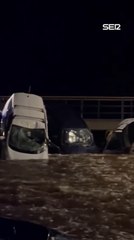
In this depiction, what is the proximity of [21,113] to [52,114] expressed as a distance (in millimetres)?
1966

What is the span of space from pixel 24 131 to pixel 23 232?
6.73 meters

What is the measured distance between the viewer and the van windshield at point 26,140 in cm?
978

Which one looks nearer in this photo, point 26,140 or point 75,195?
point 75,195

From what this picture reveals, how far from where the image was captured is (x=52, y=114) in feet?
39.9

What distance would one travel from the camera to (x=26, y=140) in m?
9.87

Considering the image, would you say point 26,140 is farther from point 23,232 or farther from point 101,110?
point 101,110

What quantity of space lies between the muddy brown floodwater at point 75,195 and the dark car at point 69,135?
320cm

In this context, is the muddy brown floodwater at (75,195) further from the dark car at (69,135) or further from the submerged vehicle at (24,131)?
the dark car at (69,135)
